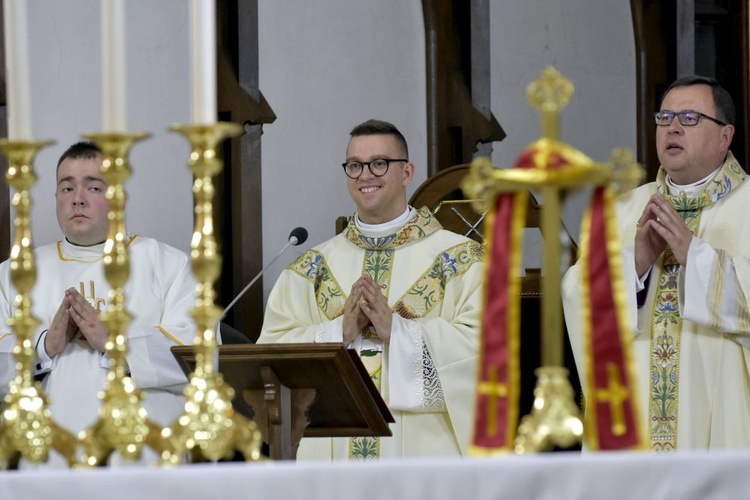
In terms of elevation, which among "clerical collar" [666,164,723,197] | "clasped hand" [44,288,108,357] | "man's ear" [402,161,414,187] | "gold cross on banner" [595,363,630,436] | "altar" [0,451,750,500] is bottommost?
"clasped hand" [44,288,108,357]

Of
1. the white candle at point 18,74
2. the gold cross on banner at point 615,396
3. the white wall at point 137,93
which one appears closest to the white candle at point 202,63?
the white candle at point 18,74

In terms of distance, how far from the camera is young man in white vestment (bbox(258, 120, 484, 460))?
5523mm

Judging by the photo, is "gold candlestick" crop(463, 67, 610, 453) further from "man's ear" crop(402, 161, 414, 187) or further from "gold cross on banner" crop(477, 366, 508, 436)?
"man's ear" crop(402, 161, 414, 187)

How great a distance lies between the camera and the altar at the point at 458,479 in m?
1.98

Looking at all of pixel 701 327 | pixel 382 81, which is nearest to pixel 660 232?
pixel 701 327

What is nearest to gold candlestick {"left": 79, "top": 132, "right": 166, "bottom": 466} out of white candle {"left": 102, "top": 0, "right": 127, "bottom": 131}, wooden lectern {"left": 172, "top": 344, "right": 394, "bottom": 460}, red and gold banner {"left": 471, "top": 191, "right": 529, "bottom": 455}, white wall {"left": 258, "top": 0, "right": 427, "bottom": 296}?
white candle {"left": 102, "top": 0, "right": 127, "bottom": 131}

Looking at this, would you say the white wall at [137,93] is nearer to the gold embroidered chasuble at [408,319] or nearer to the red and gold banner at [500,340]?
the gold embroidered chasuble at [408,319]

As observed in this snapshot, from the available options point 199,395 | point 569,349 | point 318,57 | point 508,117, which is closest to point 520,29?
point 508,117

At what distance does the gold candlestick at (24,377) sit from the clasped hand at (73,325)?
265 cm

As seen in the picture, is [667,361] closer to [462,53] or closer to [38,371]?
[38,371]

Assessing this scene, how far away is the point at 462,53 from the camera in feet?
29.1

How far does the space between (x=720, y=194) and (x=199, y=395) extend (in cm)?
352

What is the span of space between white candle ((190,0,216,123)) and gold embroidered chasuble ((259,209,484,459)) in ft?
10.6

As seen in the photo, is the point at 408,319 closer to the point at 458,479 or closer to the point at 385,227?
the point at 385,227
